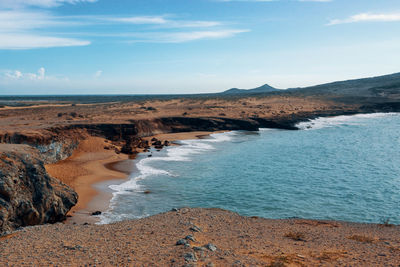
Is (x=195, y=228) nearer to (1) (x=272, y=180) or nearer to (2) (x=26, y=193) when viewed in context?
(2) (x=26, y=193)

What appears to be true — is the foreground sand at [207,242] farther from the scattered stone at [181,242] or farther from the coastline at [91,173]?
the coastline at [91,173]

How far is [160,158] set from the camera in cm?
3234

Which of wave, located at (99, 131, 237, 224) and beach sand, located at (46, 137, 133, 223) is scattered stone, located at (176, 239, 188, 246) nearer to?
wave, located at (99, 131, 237, 224)

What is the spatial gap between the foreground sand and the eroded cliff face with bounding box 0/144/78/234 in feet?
5.10

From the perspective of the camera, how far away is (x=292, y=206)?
19188mm

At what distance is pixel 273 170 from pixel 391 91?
99.2 metres

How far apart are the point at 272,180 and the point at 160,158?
12.9 metres

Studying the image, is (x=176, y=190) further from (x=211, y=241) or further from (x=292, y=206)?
(x=211, y=241)

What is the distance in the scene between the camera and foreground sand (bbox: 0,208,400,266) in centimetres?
1001

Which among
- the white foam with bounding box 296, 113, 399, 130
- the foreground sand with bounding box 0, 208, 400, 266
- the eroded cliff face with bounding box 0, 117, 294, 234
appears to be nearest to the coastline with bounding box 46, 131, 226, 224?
the eroded cliff face with bounding box 0, 117, 294, 234

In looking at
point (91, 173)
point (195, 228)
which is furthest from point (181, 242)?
point (91, 173)

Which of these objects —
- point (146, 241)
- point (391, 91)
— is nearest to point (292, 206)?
point (146, 241)

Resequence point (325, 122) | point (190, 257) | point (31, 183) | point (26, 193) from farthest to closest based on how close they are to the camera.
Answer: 1. point (325, 122)
2. point (31, 183)
3. point (26, 193)
4. point (190, 257)

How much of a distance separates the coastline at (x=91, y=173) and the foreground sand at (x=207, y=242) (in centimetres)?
440
